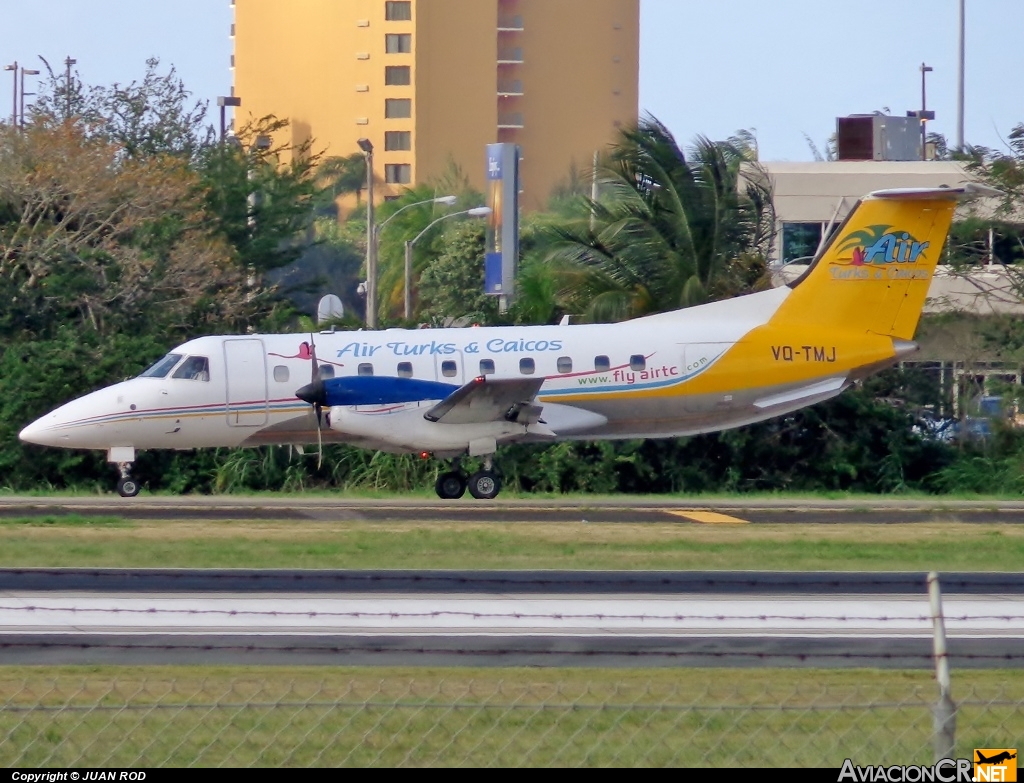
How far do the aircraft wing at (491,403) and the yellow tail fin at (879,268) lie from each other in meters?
4.23

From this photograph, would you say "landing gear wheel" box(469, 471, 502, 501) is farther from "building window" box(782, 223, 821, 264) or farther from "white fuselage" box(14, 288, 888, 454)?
"building window" box(782, 223, 821, 264)

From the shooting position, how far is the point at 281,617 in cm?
853

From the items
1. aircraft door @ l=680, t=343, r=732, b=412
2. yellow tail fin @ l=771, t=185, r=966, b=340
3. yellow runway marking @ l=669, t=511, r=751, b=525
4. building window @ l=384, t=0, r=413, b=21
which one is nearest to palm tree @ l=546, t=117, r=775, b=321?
yellow tail fin @ l=771, t=185, r=966, b=340

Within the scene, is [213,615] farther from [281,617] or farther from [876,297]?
[876,297]

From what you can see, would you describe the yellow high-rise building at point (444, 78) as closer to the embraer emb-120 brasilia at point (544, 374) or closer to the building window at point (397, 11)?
the building window at point (397, 11)

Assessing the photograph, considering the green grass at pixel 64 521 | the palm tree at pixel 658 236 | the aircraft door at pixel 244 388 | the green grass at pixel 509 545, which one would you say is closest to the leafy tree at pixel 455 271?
the palm tree at pixel 658 236

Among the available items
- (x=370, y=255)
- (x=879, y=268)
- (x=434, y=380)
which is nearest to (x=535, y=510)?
(x=434, y=380)

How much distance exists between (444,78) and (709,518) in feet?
238

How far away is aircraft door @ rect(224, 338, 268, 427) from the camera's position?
72.8 feet

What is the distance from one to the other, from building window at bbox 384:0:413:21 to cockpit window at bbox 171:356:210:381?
68.2 m

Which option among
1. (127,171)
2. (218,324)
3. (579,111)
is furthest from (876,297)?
(579,111)

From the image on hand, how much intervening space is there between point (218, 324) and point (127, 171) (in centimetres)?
381

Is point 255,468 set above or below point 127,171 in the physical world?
below

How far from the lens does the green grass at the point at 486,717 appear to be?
6582 mm
